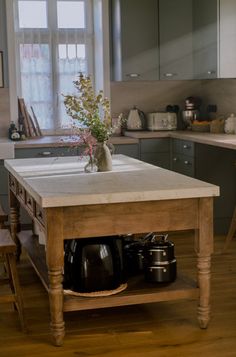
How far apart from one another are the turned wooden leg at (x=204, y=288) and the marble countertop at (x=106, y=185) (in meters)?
0.39

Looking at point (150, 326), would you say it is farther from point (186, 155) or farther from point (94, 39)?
point (94, 39)

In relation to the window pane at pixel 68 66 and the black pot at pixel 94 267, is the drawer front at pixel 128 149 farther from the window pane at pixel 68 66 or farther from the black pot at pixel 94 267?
the black pot at pixel 94 267

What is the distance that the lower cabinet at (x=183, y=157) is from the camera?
→ 5.89 metres

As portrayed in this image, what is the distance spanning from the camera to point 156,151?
6281 millimetres

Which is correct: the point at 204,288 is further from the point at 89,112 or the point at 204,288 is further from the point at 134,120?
the point at 134,120

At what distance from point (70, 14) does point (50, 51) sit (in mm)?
458

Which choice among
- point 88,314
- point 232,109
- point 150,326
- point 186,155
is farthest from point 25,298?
point 232,109

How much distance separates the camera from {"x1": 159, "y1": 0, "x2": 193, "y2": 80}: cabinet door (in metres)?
6.48

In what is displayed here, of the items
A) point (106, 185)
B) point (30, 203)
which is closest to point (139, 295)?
point (106, 185)

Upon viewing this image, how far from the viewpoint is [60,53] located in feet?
22.4

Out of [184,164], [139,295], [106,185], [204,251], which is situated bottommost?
[139,295]

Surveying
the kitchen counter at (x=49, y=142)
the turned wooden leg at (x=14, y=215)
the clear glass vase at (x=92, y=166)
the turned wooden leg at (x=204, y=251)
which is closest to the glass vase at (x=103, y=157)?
the clear glass vase at (x=92, y=166)

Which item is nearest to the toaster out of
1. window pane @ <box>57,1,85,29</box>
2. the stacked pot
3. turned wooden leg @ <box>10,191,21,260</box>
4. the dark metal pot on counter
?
window pane @ <box>57,1,85,29</box>

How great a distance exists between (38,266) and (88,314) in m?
0.47
